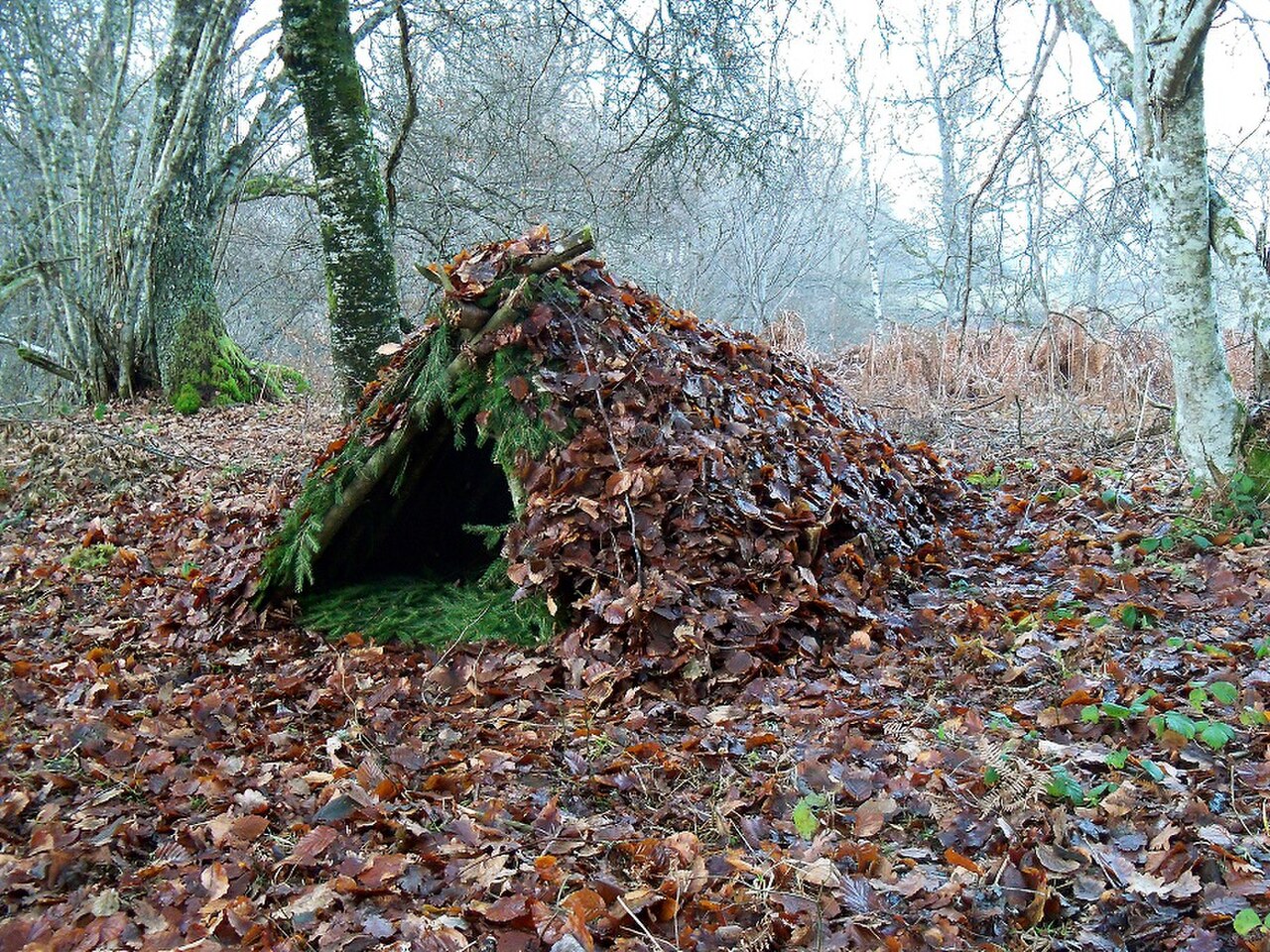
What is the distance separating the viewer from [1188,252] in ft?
14.5

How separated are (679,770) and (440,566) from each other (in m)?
2.59

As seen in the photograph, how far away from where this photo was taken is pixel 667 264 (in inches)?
734

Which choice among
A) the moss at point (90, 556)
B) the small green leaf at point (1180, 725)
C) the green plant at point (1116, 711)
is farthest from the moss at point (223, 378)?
the small green leaf at point (1180, 725)

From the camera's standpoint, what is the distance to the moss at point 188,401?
8.91 m

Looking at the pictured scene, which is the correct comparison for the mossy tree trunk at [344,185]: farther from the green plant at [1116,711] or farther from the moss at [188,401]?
the green plant at [1116,711]

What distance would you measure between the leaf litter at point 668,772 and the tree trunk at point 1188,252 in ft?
1.75

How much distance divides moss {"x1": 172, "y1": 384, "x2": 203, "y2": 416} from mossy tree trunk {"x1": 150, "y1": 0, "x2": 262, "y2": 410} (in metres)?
0.01

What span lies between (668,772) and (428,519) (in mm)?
2756

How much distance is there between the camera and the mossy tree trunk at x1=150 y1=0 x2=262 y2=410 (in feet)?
28.3

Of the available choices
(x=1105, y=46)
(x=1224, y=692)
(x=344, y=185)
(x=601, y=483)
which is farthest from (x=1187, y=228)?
(x=344, y=185)

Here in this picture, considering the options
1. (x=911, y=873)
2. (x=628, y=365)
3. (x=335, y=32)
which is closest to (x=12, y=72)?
(x=335, y=32)

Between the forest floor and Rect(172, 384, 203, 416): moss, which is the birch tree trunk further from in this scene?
Rect(172, 384, 203, 416): moss

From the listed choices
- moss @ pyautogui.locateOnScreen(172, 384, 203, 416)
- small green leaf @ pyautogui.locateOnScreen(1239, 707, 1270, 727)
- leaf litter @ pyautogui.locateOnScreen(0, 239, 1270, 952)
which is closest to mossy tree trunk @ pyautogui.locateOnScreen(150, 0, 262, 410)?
moss @ pyautogui.locateOnScreen(172, 384, 203, 416)

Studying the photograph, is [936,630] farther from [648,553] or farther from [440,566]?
[440,566]
